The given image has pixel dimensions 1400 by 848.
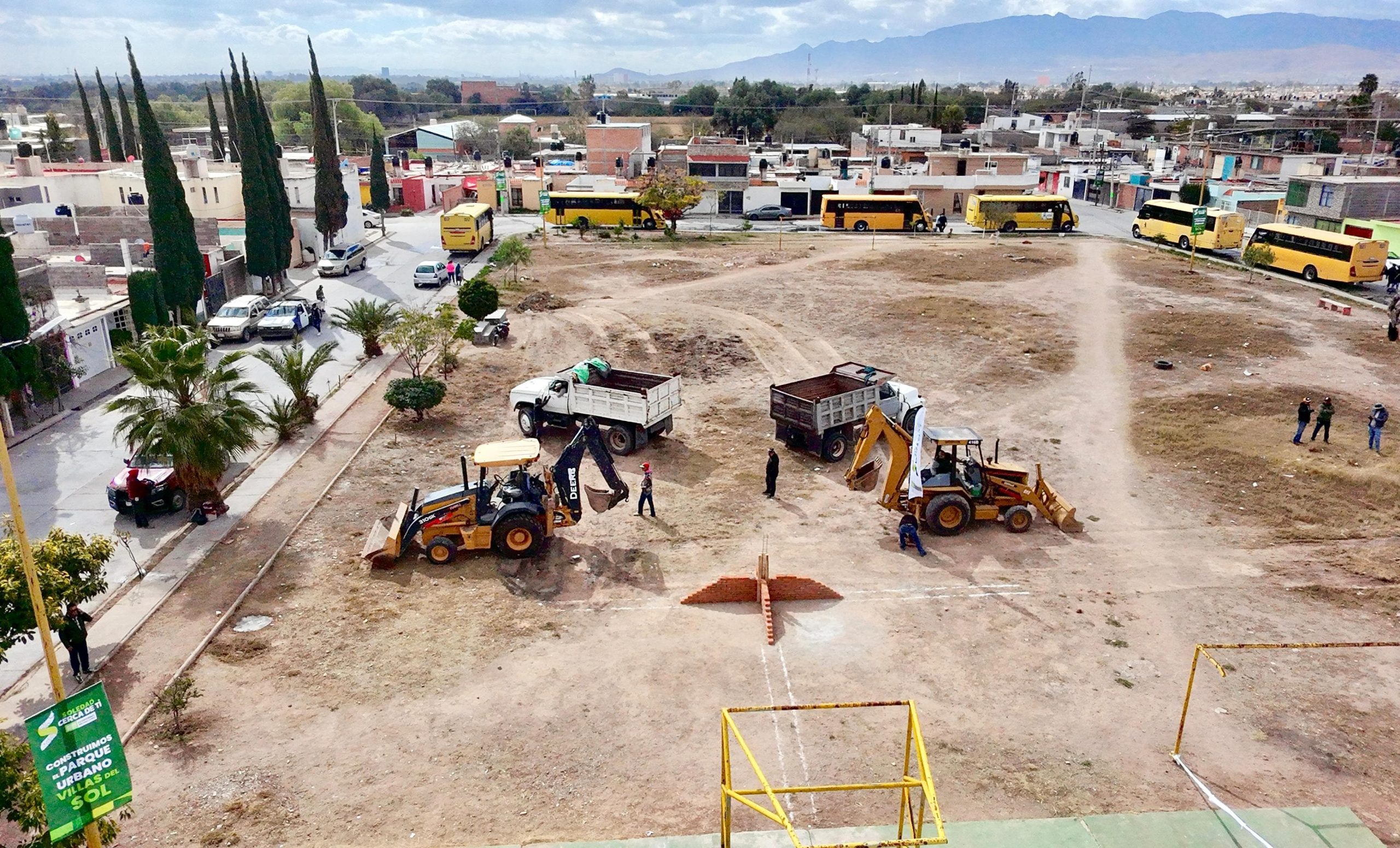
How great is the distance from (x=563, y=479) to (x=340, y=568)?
4053 millimetres

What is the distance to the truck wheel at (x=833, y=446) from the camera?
20203mm

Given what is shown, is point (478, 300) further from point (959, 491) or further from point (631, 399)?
point (959, 491)

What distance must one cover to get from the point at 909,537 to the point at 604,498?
5.60 m

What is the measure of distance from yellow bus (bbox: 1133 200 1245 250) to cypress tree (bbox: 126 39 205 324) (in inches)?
1701

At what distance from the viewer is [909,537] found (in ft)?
53.3

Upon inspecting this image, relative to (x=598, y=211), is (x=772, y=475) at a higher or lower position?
lower

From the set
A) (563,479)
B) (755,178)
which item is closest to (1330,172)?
(755,178)

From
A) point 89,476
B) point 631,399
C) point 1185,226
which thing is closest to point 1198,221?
point 1185,226

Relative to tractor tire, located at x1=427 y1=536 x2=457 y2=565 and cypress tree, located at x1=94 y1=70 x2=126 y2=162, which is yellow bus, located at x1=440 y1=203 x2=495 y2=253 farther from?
tractor tire, located at x1=427 y1=536 x2=457 y2=565

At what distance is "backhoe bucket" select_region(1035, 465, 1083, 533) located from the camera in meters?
17.0

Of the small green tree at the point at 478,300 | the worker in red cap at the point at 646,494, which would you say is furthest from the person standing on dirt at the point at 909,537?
the small green tree at the point at 478,300

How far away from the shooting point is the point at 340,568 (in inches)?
608

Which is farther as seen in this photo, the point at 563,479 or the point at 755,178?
the point at 755,178

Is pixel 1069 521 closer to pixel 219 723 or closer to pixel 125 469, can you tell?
pixel 219 723
